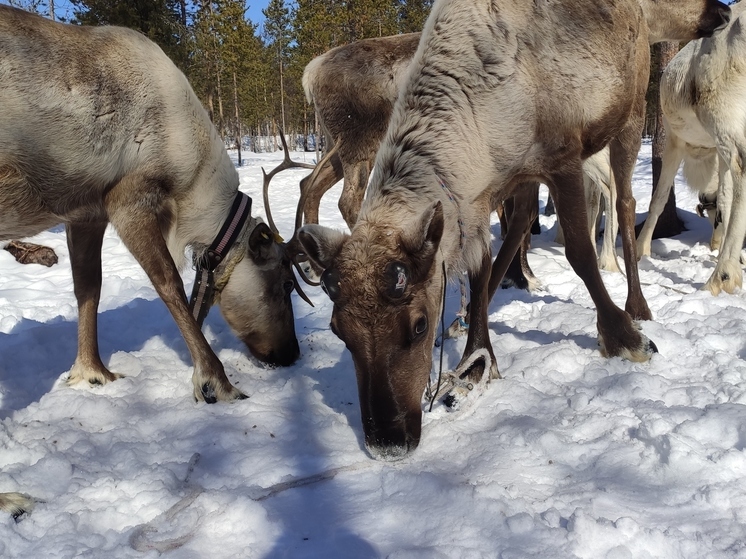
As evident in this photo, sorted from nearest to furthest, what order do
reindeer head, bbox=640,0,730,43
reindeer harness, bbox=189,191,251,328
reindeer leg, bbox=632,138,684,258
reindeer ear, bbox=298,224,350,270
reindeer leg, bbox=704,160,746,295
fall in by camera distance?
reindeer ear, bbox=298,224,350,270, reindeer harness, bbox=189,191,251,328, reindeer head, bbox=640,0,730,43, reindeer leg, bbox=704,160,746,295, reindeer leg, bbox=632,138,684,258

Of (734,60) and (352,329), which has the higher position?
(734,60)

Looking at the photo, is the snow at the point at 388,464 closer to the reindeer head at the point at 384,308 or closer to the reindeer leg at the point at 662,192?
the reindeer head at the point at 384,308

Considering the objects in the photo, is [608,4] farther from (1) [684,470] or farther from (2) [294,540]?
(2) [294,540]

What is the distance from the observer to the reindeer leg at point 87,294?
3619 millimetres

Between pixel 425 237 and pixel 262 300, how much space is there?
180 centimetres

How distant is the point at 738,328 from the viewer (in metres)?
3.56

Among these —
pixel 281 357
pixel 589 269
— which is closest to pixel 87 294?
pixel 281 357

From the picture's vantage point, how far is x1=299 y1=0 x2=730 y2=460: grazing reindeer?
97.4 inches

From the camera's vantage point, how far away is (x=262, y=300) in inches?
155

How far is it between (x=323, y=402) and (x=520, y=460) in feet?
4.12

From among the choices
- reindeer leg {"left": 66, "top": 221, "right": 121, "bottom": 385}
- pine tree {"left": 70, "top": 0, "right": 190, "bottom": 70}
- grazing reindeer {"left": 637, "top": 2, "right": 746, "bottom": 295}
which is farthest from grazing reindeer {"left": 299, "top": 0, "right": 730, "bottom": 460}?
pine tree {"left": 70, "top": 0, "right": 190, "bottom": 70}

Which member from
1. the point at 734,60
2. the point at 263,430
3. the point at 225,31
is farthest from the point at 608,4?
the point at 225,31

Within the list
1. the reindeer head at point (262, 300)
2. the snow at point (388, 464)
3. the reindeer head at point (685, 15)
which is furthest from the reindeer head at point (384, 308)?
the reindeer head at point (685, 15)

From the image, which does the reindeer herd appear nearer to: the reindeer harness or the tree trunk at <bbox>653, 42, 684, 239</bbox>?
the reindeer harness
